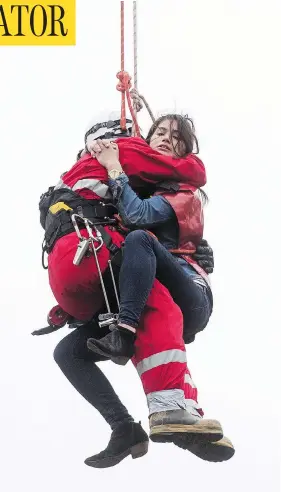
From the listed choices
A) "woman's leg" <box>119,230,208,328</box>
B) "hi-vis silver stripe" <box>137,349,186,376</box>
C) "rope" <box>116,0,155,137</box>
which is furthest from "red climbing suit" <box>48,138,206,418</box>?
"rope" <box>116,0,155,137</box>

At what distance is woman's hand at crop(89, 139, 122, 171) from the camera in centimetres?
777

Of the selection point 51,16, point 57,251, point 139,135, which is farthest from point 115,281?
point 51,16

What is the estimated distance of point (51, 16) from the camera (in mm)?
11469

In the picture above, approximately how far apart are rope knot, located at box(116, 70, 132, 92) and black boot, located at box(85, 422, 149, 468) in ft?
6.49

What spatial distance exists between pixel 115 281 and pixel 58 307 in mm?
713

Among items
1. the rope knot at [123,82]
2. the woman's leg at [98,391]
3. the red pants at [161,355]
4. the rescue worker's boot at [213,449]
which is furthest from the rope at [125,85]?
the rescue worker's boot at [213,449]

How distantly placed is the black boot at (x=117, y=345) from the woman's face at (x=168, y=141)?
3.78 ft

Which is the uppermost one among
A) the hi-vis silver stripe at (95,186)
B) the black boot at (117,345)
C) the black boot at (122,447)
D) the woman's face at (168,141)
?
the woman's face at (168,141)

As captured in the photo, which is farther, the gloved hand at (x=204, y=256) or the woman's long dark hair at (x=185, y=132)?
the gloved hand at (x=204, y=256)

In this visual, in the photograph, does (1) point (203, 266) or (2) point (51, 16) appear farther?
(2) point (51, 16)

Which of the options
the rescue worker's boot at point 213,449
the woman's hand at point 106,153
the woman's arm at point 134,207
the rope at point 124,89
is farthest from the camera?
the rope at point 124,89

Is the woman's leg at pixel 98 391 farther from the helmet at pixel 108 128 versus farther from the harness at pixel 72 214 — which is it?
the helmet at pixel 108 128

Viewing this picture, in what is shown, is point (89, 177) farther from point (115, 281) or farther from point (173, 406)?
point (173, 406)

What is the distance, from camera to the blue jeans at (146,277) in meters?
7.41
